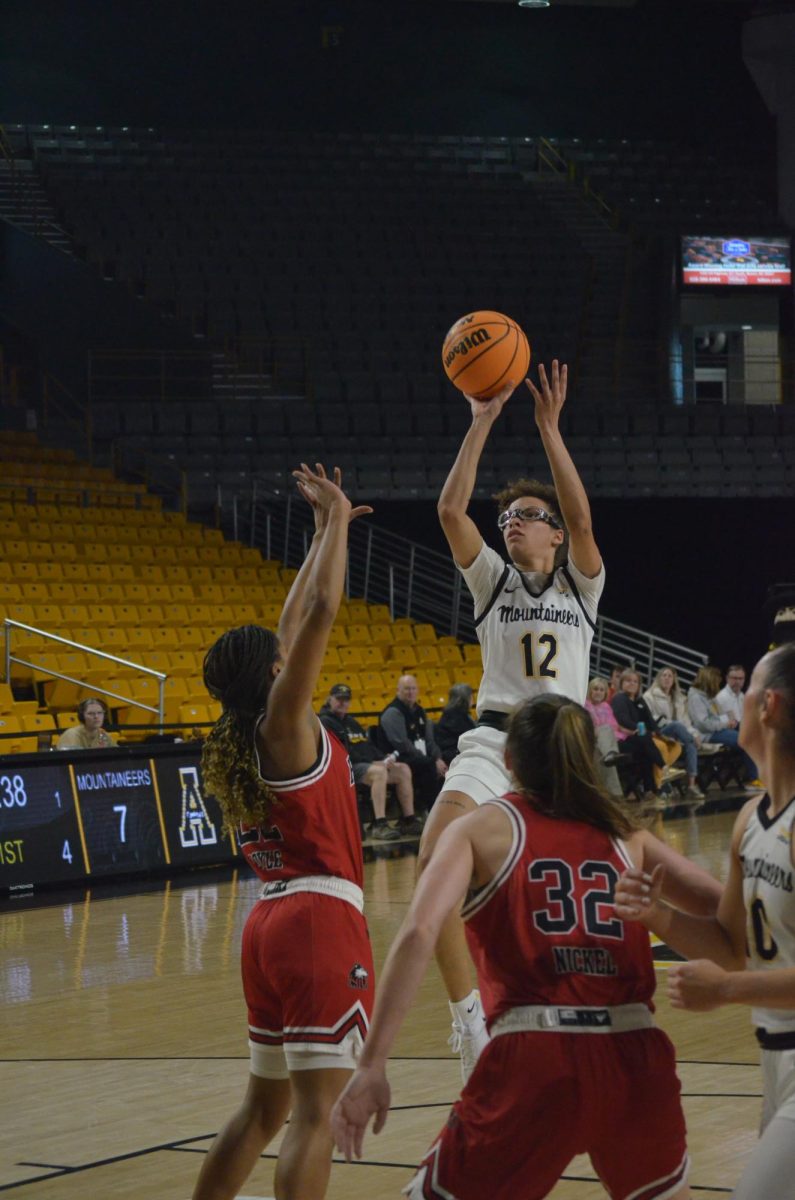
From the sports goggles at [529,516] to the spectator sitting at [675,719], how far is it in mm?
12108

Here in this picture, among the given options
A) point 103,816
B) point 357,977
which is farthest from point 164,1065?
point 103,816

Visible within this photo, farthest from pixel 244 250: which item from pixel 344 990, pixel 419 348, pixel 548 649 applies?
pixel 344 990

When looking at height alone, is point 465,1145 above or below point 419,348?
below

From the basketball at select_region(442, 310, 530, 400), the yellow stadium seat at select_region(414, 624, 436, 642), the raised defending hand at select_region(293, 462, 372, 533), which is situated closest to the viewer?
the raised defending hand at select_region(293, 462, 372, 533)

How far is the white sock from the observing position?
5.39 meters

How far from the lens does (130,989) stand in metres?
8.00

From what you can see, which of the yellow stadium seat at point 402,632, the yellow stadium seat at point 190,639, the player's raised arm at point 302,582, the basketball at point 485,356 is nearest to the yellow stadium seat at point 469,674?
the yellow stadium seat at point 402,632

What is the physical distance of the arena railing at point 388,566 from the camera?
71.2ft

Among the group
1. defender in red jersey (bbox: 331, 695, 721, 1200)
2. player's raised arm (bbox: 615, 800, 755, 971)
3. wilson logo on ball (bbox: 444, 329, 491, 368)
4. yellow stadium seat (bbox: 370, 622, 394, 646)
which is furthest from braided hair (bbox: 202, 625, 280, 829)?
yellow stadium seat (bbox: 370, 622, 394, 646)

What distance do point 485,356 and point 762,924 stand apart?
3.48 meters

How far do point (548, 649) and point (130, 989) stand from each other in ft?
11.3

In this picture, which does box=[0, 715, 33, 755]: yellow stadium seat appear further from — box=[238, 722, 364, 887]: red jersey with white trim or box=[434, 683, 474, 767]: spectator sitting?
box=[238, 722, 364, 887]: red jersey with white trim

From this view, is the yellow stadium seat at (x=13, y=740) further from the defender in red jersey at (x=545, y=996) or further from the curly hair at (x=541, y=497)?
the defender in red jersey at (x=545, y=996)

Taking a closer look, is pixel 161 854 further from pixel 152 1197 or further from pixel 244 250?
pixel 244 250
